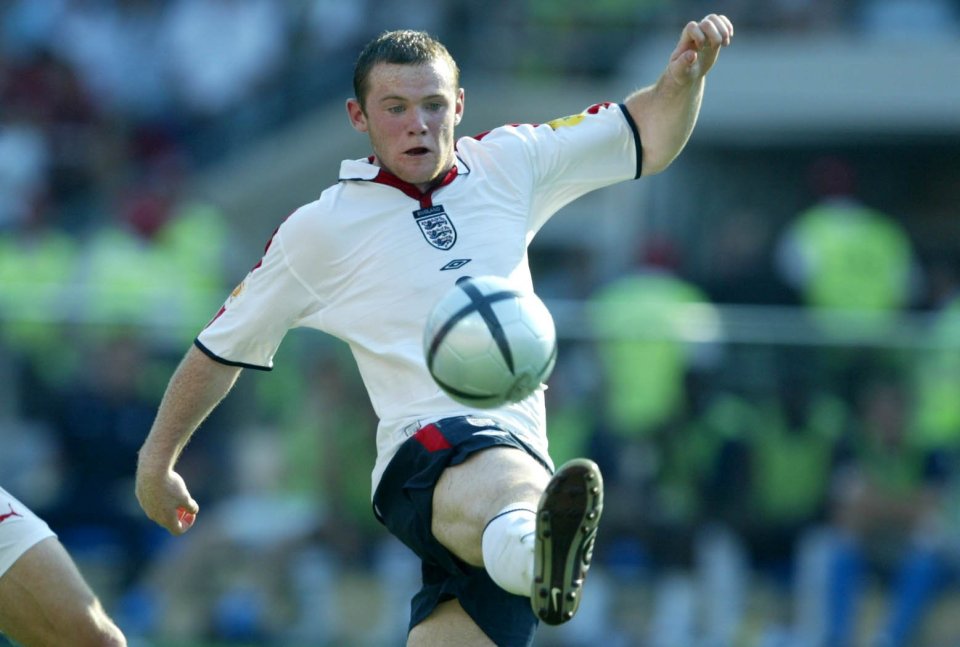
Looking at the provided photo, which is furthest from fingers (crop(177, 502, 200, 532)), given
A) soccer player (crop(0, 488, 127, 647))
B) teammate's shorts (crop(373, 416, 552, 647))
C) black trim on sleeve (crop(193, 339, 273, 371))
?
teammate's shorts (crop(373, 416, 552, 647))

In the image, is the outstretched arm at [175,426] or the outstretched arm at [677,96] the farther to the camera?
the outstretched arm at [677,96]

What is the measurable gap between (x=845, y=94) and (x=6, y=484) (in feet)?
31.3

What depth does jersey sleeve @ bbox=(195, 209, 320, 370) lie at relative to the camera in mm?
5816

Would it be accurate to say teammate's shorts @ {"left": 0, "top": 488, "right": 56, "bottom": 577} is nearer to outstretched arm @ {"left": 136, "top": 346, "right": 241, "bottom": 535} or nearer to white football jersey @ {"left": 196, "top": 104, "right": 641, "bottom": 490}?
outstretched arm @ {"left": 136, "top": 346, "right": 241, "bottom": 535}

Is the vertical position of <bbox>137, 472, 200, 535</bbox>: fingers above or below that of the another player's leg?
above

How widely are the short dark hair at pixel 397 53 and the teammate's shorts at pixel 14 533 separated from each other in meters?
1.86

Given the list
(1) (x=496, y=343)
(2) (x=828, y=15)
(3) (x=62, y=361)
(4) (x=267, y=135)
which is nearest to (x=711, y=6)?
(2) (x=828, y=15)

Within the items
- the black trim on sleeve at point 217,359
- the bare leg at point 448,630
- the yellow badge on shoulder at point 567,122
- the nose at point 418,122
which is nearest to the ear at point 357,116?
the nose at point 418,122

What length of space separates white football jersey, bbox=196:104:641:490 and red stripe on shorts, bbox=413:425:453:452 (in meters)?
0.05

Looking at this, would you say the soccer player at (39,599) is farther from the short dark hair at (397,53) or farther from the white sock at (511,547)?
the short dark hair at (397,53)

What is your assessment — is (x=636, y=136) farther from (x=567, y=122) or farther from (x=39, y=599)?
(x=39, y=599)

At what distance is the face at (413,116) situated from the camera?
5.72 metres

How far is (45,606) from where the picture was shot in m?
5.96

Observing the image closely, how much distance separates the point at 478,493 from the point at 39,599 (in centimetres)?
168
